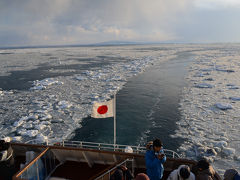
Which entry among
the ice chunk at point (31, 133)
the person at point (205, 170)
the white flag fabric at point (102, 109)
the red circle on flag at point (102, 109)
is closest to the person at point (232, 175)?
the person at point (205, 170)

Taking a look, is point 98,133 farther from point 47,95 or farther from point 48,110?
point 47,95

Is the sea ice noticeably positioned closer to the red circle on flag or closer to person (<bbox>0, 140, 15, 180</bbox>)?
the red circle on flag

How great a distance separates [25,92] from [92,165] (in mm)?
16136

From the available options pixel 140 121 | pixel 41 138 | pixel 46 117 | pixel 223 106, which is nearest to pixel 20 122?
pixel 46 117

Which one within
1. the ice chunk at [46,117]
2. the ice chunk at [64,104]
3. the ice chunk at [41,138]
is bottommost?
the ice chunk at [41,138]

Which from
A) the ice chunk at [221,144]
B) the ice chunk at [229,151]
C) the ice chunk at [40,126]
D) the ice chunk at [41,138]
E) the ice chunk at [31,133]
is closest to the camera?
the ice chunk at [229,151]

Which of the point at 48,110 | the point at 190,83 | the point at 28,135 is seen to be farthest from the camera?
the point at 190,83

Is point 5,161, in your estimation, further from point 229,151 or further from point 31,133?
point 229,151

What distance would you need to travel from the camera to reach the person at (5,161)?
12.4 ft

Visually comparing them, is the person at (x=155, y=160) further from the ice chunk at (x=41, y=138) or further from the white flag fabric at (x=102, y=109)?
the ice chunk at (x=41, y=138)

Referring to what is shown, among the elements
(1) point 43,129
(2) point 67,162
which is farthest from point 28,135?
(2) point 67,162

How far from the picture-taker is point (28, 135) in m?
10.3

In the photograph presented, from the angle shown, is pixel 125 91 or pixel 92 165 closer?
pixel 92 165

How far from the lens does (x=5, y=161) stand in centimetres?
384
